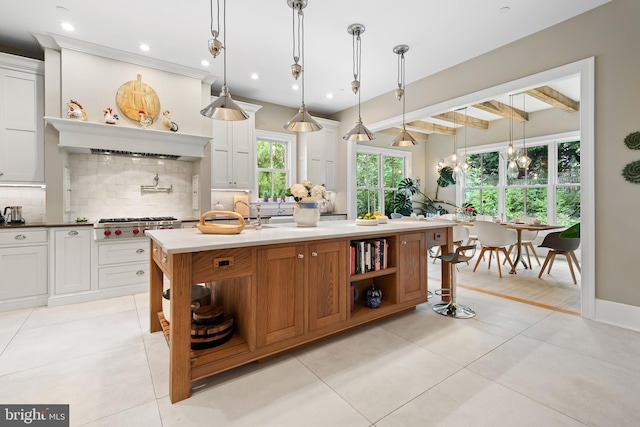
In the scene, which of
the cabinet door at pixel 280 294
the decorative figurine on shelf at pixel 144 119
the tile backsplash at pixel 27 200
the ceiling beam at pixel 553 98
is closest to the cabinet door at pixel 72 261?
the tile backsplash at pixel 27 200

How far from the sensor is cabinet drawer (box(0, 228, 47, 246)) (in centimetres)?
313

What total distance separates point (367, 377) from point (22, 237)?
3891 millimetres

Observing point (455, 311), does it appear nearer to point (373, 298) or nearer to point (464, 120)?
point (373, 298)

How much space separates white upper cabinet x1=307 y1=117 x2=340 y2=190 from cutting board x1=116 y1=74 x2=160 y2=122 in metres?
2.76

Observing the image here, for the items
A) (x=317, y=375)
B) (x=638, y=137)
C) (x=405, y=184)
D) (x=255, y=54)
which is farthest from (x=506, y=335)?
(x=405, y=184)

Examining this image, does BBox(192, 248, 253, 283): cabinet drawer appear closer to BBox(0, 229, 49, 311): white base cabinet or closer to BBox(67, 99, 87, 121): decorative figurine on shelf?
BBox(0, 229, 49, 311): white base cabinet

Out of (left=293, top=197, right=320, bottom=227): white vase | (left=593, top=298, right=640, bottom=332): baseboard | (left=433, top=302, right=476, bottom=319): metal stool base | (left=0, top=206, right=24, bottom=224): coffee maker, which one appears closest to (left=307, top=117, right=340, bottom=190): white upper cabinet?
(left=293, top=197, right=320, bottom=227): white vase

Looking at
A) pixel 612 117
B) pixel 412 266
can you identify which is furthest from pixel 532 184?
pixel 412 266

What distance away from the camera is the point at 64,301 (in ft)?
11.0

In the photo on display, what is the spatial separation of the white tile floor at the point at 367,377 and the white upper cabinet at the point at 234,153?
258cm

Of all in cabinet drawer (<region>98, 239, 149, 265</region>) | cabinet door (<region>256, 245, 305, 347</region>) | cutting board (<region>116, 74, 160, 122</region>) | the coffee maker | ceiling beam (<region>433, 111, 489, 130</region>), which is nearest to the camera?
cabinet door (<region>256, 245, 305, 347</region>)

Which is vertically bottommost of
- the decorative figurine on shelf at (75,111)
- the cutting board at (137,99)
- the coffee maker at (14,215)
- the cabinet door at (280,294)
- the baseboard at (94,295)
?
the baseboard at (94,295)

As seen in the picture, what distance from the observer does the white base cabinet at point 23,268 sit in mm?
3154

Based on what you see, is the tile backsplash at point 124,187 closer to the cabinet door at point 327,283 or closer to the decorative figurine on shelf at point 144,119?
the decorative figurine on shelf at point 144,119
